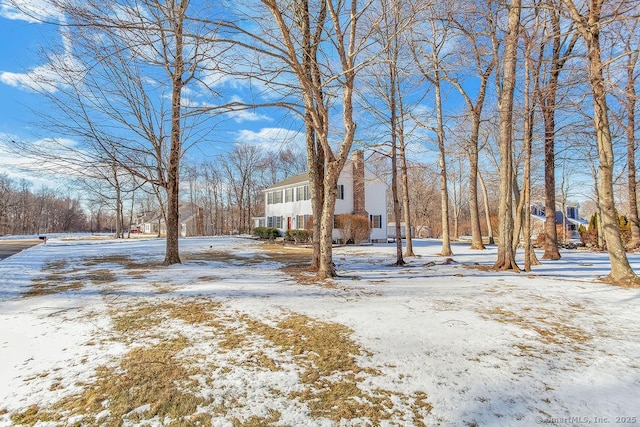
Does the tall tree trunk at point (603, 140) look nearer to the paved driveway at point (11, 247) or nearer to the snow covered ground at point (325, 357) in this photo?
the snow covered ground at point (325, 357)

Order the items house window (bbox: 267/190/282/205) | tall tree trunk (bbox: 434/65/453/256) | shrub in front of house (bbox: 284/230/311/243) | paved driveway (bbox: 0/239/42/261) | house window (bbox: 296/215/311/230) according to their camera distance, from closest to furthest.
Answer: tall tree trunk (bbox: 434/65/453/256)
paved driveway (bbox: 0/239/42/261)
shrub in front of house (bbox: 284/230/311/243)
house window (bbox: 296/215/311/230)
house window (bbox: 267/190/282/205)

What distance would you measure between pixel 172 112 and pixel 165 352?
7.60 m

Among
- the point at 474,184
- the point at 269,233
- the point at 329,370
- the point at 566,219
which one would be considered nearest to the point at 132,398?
the point at 329,370

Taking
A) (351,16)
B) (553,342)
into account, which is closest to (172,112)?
(351,16)

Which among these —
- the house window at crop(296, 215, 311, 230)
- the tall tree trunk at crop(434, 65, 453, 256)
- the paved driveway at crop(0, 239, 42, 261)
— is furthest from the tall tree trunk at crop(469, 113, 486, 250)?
the paved driveway at crop(0, 239, 42, 261)

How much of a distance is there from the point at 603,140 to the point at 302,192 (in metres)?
18.4

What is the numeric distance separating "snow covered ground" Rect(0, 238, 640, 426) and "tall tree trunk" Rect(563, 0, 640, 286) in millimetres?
1092

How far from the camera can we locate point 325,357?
9.66 ft

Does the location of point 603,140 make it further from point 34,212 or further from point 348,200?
point 34,212

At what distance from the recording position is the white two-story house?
2227cm

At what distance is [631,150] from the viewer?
1403 centimetres

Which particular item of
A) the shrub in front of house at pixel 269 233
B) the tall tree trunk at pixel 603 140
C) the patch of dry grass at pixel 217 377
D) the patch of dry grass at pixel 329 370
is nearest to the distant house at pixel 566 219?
the shrub in front of house at pixel 269 233

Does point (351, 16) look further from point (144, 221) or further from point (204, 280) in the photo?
point (144, 221)

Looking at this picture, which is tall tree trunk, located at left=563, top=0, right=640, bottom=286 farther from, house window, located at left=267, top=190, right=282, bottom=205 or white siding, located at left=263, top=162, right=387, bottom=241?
house window, located at left=267, top=190, right=282, bottom=205
